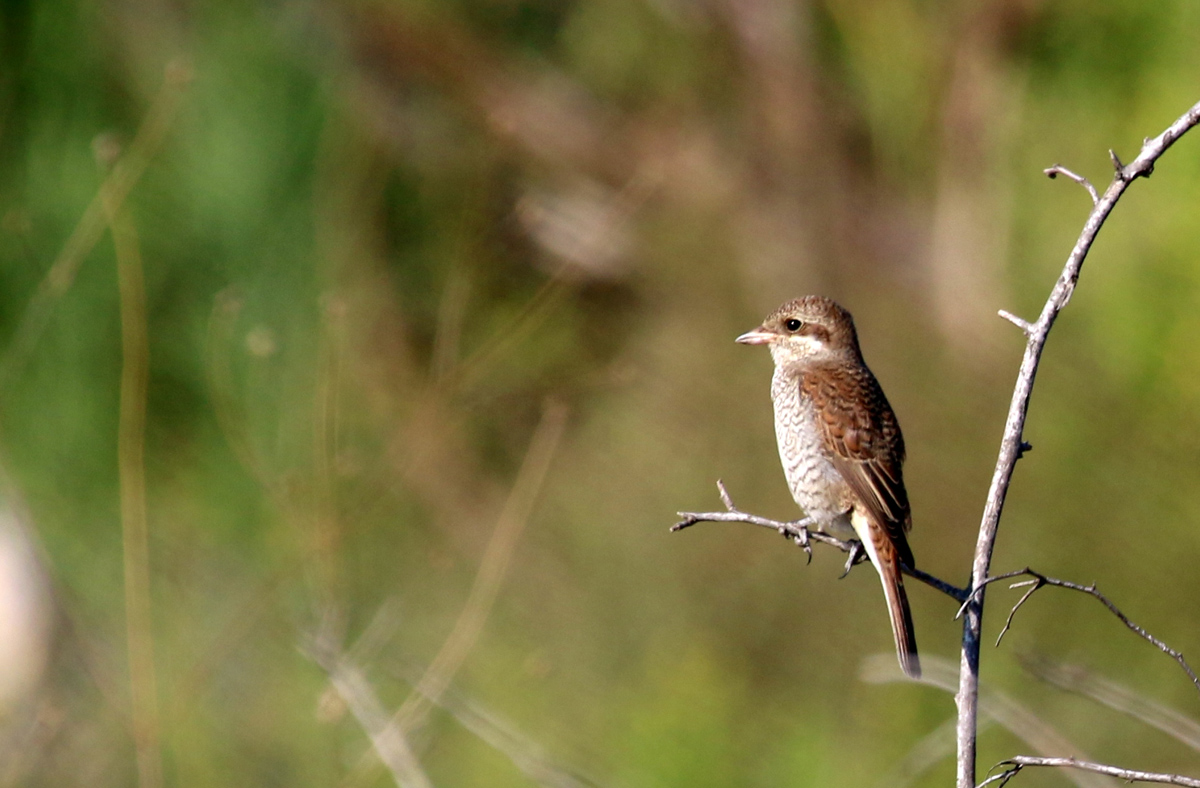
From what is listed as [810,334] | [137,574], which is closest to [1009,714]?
[810,334]

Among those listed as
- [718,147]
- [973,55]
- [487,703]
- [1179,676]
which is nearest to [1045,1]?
[973,55]

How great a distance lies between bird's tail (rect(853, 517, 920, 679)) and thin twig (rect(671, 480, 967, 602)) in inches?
1.7

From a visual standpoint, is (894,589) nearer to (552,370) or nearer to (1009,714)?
(1009,714)

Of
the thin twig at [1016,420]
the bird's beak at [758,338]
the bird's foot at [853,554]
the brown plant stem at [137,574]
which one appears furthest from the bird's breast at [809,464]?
the brown plant stem at [137,574]

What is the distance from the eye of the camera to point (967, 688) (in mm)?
1540

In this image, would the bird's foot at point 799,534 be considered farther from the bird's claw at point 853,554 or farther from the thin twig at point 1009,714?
the thin twig at point 1009,714

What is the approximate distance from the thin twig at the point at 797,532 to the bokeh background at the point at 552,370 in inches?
27.9

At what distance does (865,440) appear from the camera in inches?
123

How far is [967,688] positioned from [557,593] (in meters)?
4.06

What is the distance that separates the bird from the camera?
2928mm

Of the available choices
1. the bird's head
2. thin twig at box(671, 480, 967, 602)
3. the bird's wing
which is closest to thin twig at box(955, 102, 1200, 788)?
thin twig at box(671, 480, 967, 602)

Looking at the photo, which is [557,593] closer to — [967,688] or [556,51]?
[556,51]

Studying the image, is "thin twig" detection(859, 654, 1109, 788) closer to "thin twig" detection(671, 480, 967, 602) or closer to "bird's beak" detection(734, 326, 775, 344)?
"thin twig" detection(671, 480, 967, 602)

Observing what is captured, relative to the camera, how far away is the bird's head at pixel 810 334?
349cm
